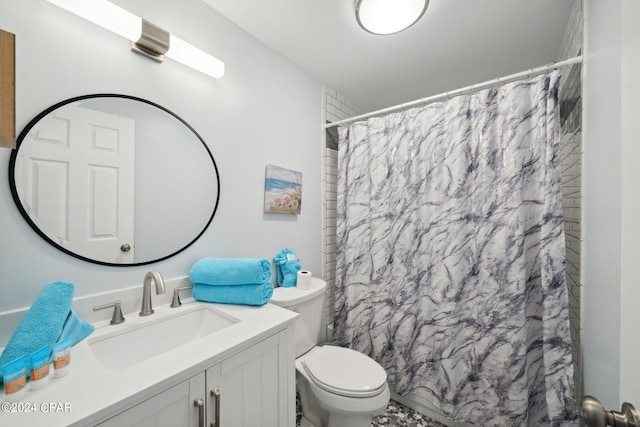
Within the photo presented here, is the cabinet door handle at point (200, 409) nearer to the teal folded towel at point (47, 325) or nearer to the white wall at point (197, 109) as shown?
the teal folded towel at point (47, 325)

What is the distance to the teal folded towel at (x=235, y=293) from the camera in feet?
3.64

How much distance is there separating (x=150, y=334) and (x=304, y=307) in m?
0.76

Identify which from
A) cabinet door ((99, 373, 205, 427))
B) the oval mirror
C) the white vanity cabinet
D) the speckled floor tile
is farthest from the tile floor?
the oval mirror

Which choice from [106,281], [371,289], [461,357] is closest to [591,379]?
[461,357]

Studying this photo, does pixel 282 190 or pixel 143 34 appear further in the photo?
pixel 282 190

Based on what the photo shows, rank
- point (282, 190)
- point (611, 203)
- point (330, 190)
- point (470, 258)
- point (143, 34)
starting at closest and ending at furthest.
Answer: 1. point (611, 203)
2. point (143, 34)
3. point (470, 258)
4. point (282, 190)
5. point (330, 190)

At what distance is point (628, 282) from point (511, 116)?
41.0 inches

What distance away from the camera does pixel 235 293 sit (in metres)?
1.13

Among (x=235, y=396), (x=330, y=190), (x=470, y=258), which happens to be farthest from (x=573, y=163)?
(x=235, y=396)

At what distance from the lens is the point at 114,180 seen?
3.29ft

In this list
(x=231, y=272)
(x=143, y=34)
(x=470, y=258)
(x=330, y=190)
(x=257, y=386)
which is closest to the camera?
(x=257, y=386)

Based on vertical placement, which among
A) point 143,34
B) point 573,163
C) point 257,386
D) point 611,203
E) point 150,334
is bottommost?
point 257,386

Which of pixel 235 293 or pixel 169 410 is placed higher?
pixel 235 293

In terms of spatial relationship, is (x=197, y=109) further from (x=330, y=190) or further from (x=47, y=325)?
(x=330, y=190)
